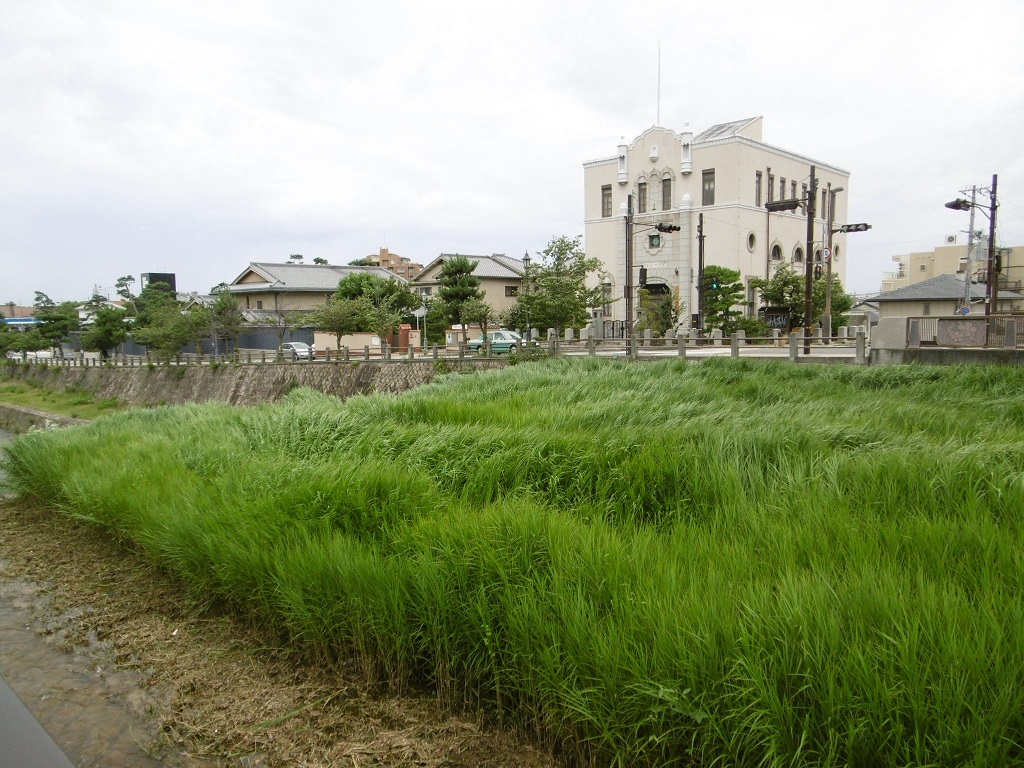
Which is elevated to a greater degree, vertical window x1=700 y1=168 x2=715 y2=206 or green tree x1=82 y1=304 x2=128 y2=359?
vertical window x1=700 y1=168 x2=715 y2=206

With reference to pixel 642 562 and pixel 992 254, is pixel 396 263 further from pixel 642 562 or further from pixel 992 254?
pixel 642 562

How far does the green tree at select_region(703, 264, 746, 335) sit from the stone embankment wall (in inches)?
861

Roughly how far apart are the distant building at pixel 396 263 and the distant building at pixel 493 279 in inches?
971

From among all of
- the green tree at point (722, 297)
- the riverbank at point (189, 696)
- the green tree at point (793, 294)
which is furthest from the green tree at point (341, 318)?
the riverbank at point (189, 696)

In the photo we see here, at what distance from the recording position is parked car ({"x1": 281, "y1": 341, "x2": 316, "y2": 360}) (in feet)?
115

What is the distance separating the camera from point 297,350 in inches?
1628

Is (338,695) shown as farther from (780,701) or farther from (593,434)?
(593,434)

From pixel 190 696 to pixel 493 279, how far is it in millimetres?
52003

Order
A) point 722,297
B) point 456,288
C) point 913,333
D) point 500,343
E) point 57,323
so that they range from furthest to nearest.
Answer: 1. point 57,323
2. point 722,297
3. point 456,288
4. point 500,343
5. point 913,333

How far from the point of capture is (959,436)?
593 centimetres

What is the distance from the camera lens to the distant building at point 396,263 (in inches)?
3290

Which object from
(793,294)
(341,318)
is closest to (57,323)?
(341,318)

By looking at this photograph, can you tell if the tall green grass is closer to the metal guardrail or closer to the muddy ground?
the muddy ground

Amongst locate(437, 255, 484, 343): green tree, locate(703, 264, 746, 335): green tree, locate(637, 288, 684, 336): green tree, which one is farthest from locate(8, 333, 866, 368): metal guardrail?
locate(637, 288, 684, 336): green tree
